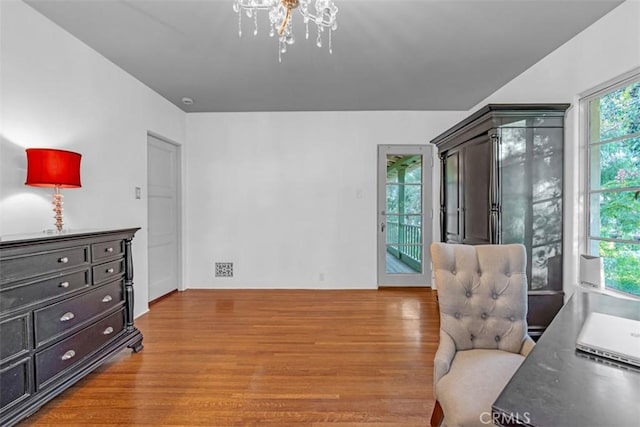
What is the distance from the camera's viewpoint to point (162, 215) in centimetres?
413

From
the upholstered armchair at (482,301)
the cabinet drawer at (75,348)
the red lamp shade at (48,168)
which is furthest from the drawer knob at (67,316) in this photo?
the upholstered armchair at (482,301)

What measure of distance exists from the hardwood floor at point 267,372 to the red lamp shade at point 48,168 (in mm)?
1410

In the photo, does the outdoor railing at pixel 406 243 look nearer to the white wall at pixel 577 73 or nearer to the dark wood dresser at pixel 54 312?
the white wall at pixel 577 73

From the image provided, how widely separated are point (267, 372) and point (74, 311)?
136cm

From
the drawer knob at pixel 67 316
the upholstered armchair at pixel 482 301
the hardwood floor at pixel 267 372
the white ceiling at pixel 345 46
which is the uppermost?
the white ceiling at pixel 345 46

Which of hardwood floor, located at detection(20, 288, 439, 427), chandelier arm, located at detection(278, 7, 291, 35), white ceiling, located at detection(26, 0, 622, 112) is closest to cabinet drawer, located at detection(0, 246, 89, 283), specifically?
hardwood floor, located at detection(20, 288, 439, 427)

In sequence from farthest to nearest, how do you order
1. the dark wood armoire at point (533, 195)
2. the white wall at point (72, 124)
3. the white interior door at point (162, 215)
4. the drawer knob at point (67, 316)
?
the white interior door at point (162, 215)
the dark wood armoire at point (533, 195)
the white wall at point (72, 124)
the drawer knob at point (67, 316)

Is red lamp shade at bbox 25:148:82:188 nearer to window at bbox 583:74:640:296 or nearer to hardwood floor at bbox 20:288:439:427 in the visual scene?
hardwood floor at bbox 20:288:439:427

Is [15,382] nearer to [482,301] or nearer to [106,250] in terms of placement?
[106,250]

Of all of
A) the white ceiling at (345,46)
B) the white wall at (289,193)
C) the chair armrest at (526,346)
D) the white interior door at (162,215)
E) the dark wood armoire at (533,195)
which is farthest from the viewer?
the white wall at (289,193)

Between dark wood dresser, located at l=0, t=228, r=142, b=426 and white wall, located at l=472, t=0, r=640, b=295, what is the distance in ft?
12.1

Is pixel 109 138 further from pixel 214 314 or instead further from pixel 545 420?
pixel 545 420

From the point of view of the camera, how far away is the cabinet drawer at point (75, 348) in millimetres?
1780

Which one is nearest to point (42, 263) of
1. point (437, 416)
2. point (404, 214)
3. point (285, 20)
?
point (285, 20)
